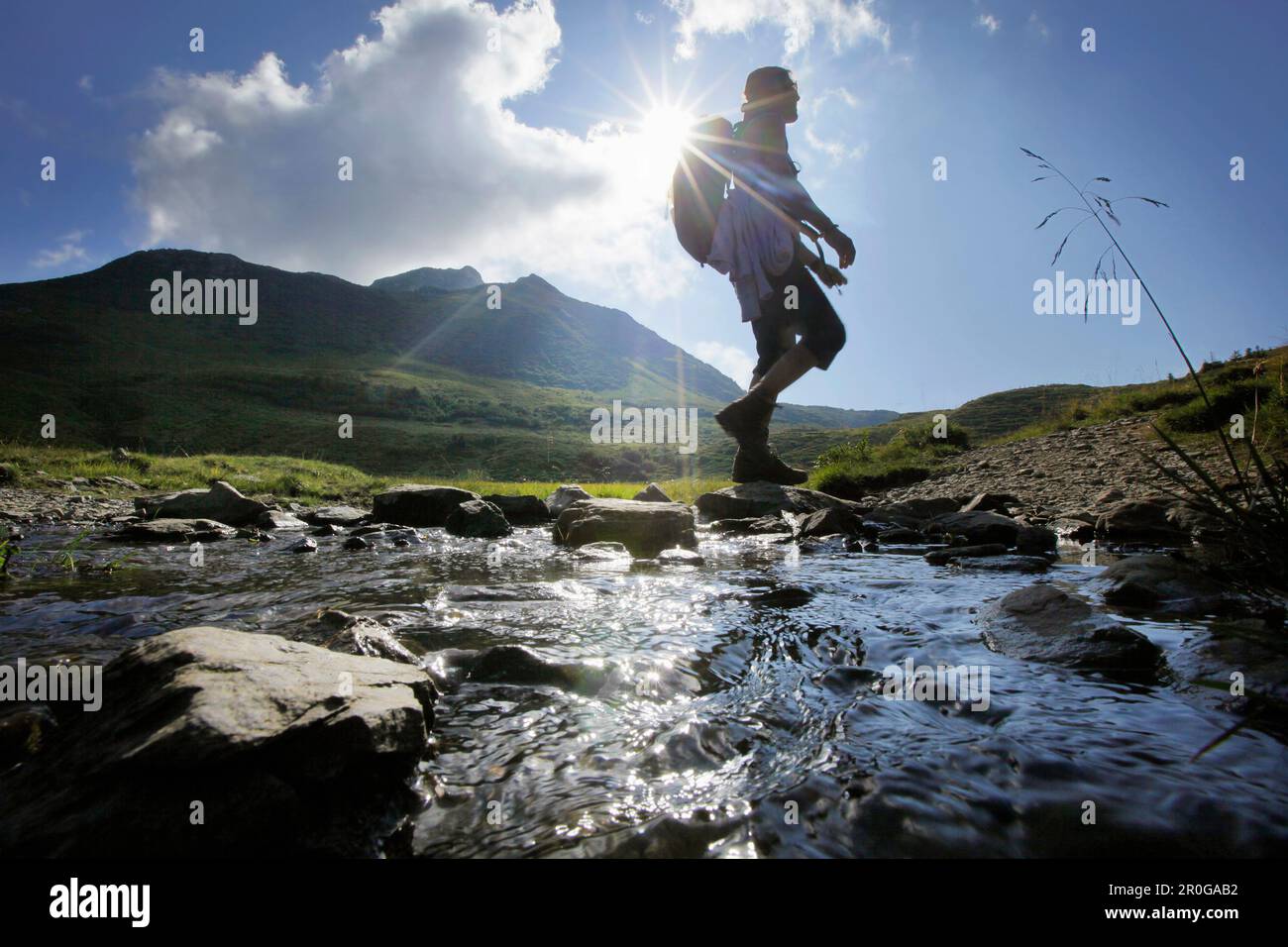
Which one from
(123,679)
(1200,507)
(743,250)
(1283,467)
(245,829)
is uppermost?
(743,250)

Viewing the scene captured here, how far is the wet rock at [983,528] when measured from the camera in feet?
21.9

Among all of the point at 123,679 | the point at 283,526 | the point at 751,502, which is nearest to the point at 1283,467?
the point at 123,679

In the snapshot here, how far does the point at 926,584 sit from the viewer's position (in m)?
4.81

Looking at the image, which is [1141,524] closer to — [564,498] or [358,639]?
[358,639]

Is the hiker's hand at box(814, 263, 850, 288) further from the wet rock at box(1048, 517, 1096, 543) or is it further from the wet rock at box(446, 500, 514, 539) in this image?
the wet rock at box(446, 500, 514, 539)

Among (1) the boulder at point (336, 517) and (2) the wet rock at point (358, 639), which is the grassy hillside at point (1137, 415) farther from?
(1) the boulder at point (336, 517)

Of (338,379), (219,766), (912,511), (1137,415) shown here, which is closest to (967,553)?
(912,511)

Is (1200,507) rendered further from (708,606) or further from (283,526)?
(283,526)

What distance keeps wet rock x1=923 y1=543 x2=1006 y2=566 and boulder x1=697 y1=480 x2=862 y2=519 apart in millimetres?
3364

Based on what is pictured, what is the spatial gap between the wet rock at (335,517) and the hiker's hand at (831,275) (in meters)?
8.78

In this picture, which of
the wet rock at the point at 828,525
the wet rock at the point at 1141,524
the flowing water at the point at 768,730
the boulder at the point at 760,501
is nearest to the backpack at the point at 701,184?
the boulder at the point at 760,501

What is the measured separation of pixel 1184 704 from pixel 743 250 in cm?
849

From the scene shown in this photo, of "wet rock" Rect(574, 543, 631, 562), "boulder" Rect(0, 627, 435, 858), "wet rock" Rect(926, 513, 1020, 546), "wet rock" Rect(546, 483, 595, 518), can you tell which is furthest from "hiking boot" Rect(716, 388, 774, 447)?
"boulder" Rect(0, 627, 435, 858)

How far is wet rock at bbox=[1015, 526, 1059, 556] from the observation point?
624 cm
